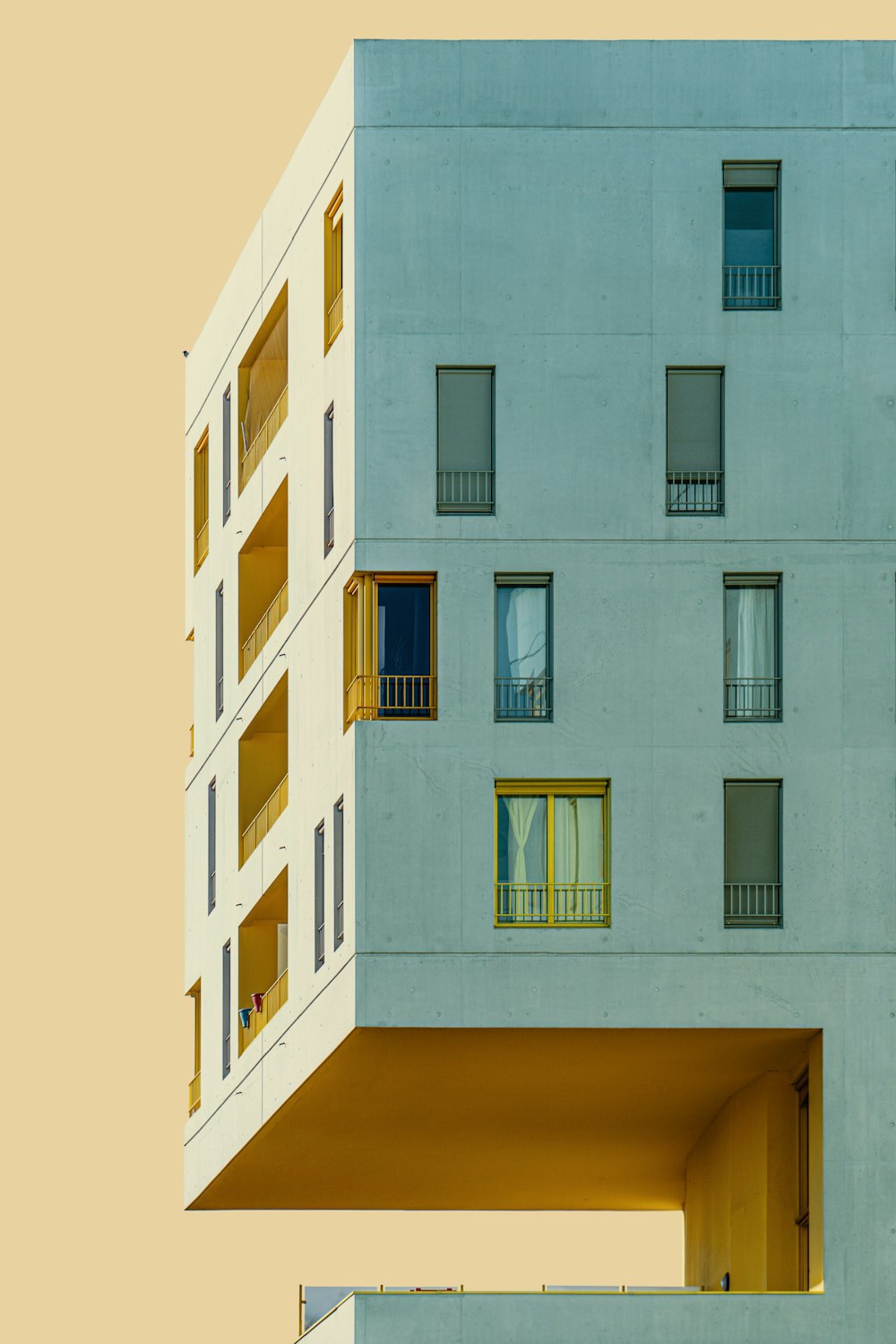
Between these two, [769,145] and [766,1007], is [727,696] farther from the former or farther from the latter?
[769,145]

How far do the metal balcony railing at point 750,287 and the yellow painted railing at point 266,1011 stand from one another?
13332 millimetres

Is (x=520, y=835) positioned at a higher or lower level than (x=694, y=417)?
lower

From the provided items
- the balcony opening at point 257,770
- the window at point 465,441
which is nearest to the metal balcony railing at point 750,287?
the window at point 465,441

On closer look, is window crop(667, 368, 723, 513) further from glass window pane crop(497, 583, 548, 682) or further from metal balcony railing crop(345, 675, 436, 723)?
metal balcony railing crop(345, 675, 436, 723)

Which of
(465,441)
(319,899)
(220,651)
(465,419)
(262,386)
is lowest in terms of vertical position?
(319,899)

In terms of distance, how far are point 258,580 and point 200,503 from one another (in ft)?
19.3

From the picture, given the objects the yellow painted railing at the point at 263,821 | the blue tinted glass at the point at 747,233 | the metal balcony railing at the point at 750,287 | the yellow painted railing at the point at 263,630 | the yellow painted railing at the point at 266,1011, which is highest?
the blue tinted glass at the point at 747,233

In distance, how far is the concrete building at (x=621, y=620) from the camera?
5869cm

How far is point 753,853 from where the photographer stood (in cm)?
5906

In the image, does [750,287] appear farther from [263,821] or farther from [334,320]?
[263,821]

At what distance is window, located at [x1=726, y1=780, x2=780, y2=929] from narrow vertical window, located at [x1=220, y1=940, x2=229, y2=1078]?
14.8m

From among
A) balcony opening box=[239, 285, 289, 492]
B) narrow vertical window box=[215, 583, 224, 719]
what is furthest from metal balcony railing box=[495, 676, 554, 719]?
narrow vertical window box=[215, 583, 224, 719]

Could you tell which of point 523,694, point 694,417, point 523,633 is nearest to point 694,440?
point 694,417

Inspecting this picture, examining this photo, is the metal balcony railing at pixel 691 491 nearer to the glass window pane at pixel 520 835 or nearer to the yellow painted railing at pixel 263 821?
the glass window pane at pixel 520 835
